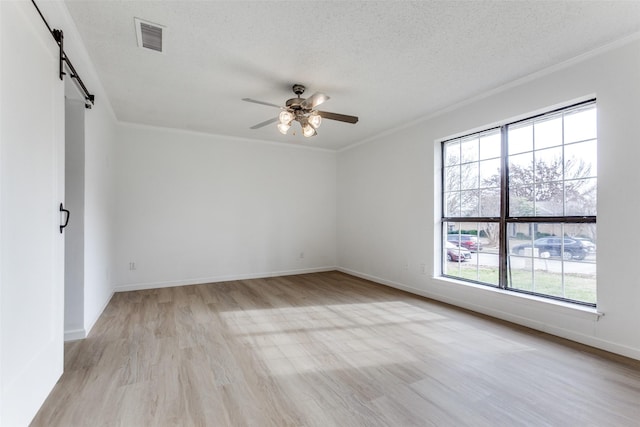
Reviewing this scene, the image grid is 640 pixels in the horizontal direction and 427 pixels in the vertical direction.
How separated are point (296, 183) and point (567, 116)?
14.1 ft

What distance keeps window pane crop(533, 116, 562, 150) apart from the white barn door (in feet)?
14.0

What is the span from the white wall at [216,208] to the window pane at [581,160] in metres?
4.16

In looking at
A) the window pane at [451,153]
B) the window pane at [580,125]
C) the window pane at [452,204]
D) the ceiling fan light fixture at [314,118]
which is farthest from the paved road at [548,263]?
the ceiling fan light fixture at [314,118]

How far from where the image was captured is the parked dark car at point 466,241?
3.80 meters

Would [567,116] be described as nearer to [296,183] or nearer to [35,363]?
[296,183]

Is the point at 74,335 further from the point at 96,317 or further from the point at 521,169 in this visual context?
the point at 521,169

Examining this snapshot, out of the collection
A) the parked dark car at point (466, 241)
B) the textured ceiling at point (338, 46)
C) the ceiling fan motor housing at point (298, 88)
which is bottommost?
the parked dark car at point (466, 241)

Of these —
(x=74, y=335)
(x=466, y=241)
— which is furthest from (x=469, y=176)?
(x=74, y=335)

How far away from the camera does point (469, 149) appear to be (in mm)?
3938

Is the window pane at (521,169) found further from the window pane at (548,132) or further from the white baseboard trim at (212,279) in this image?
the white baseboard trim at (212,279)

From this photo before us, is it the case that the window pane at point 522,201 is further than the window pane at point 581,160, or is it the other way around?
the window pane at point 522,201

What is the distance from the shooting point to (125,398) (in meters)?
1.89

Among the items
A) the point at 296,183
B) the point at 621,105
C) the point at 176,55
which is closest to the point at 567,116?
the point at 621,105

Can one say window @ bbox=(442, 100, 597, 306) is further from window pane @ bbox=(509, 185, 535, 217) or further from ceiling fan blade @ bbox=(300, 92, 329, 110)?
ceiling fan blade @ bbox=(300, 92, 329, 110)
